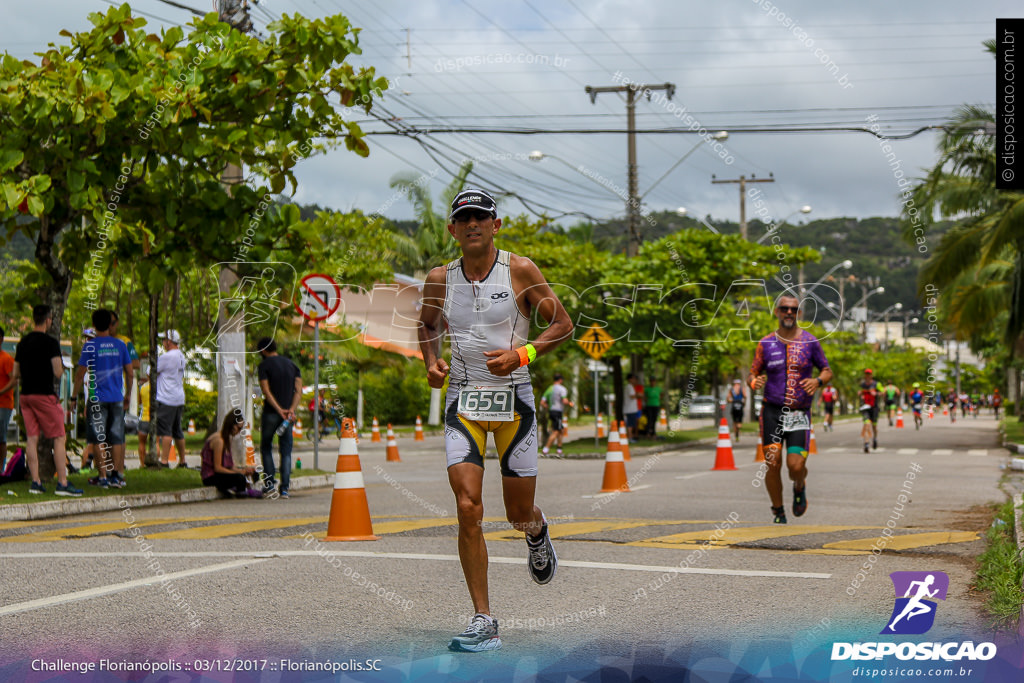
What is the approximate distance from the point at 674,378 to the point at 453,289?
75479 mm

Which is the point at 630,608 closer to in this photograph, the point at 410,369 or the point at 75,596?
the point at 75,596

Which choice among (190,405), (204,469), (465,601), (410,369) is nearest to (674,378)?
(410,369)

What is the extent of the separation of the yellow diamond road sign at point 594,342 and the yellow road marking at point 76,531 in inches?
632

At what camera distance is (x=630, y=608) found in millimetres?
6359

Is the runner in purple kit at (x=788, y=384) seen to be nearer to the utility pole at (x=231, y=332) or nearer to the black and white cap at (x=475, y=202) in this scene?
the black and white cap at (x=475, y=202)

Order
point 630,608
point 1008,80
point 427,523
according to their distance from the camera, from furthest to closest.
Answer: point 427,523 < point 630,608 < point 1008,80

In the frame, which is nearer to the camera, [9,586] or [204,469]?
[9,586]

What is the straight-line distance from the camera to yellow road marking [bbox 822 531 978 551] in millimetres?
8867

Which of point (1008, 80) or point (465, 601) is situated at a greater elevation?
point (1008, 80)

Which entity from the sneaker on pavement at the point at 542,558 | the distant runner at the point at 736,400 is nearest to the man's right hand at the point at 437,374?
the sneaker on pavement at the point at 542,558

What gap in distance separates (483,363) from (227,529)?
5737 millimetres

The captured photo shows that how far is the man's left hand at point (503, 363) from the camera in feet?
17.1

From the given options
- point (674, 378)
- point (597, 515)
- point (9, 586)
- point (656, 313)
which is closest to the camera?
point (9, 586)

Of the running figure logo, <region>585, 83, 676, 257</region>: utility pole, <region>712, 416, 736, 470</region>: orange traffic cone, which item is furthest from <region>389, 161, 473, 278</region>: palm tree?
the running figure logo
